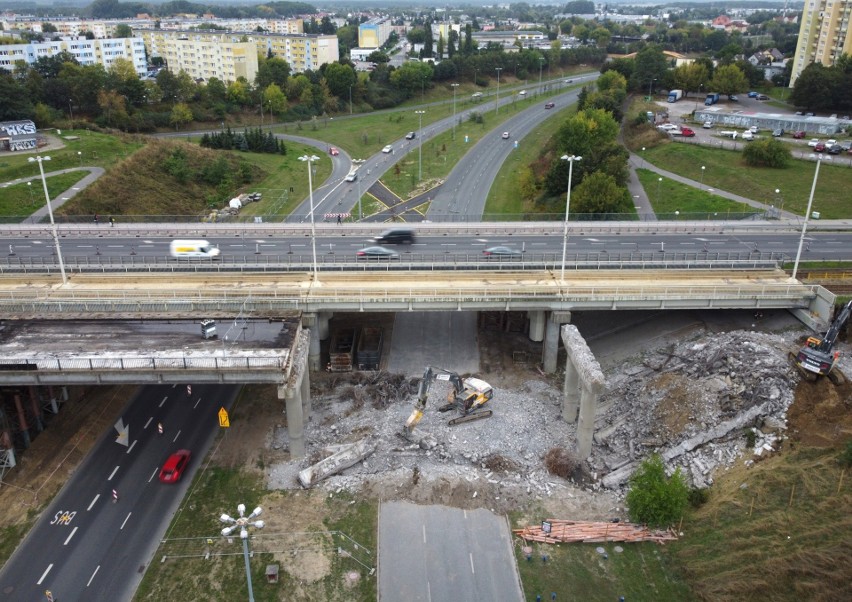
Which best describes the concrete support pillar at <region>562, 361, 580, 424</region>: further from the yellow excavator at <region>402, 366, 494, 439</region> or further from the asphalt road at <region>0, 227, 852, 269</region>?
the asphalt road at <region>0, 227, 852, 269</region>

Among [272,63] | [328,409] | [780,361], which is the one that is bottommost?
[328,409]

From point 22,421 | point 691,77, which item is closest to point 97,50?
point 691,77

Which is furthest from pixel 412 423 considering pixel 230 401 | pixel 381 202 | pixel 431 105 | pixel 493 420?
pixel 431 105

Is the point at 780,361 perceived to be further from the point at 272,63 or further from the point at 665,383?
the point at 272,63

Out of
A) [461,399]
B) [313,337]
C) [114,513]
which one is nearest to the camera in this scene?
[114,513]

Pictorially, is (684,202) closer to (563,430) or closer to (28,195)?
(563,430)
